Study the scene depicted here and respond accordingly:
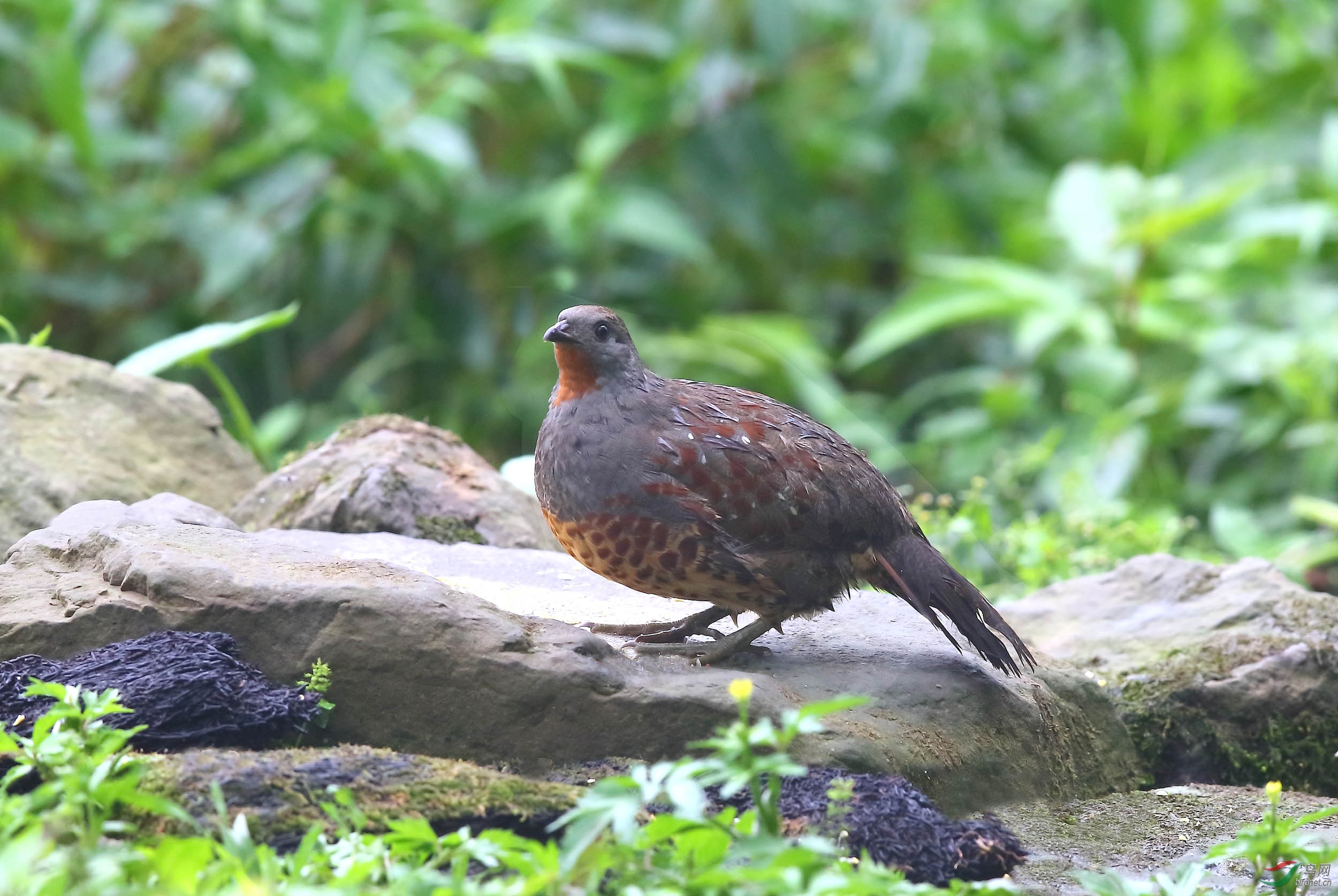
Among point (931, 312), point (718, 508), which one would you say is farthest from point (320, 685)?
point (931, 312)

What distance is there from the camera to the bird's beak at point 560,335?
385 cm

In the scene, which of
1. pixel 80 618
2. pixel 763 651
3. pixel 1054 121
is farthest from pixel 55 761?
pixel 1054 121

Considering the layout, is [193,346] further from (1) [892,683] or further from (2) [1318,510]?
(2) [1318,510]

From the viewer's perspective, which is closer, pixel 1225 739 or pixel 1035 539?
pixel 1225 739

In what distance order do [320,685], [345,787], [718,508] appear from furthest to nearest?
[718,508] < [320,685] < [345,787]

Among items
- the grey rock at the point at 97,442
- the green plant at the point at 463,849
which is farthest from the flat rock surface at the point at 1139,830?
the grey rock at the point at 97,442

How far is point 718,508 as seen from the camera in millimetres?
3627

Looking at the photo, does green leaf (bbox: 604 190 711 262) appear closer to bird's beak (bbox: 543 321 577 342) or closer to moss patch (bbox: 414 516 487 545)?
moss patch (bbox: 414 516 487 545)

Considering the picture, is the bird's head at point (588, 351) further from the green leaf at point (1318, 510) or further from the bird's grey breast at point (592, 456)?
the green leaf at point (1318, 510)

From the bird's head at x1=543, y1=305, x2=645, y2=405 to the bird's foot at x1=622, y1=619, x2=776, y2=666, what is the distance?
75 cm

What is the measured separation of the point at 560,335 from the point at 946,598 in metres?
1.29

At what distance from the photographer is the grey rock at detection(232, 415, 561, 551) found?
459 cm

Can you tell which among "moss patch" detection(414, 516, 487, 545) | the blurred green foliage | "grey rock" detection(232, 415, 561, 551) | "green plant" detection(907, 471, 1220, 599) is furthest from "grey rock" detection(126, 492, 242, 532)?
the blurred green foliage

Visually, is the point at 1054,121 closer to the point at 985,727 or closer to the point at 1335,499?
the point at 1335,499
